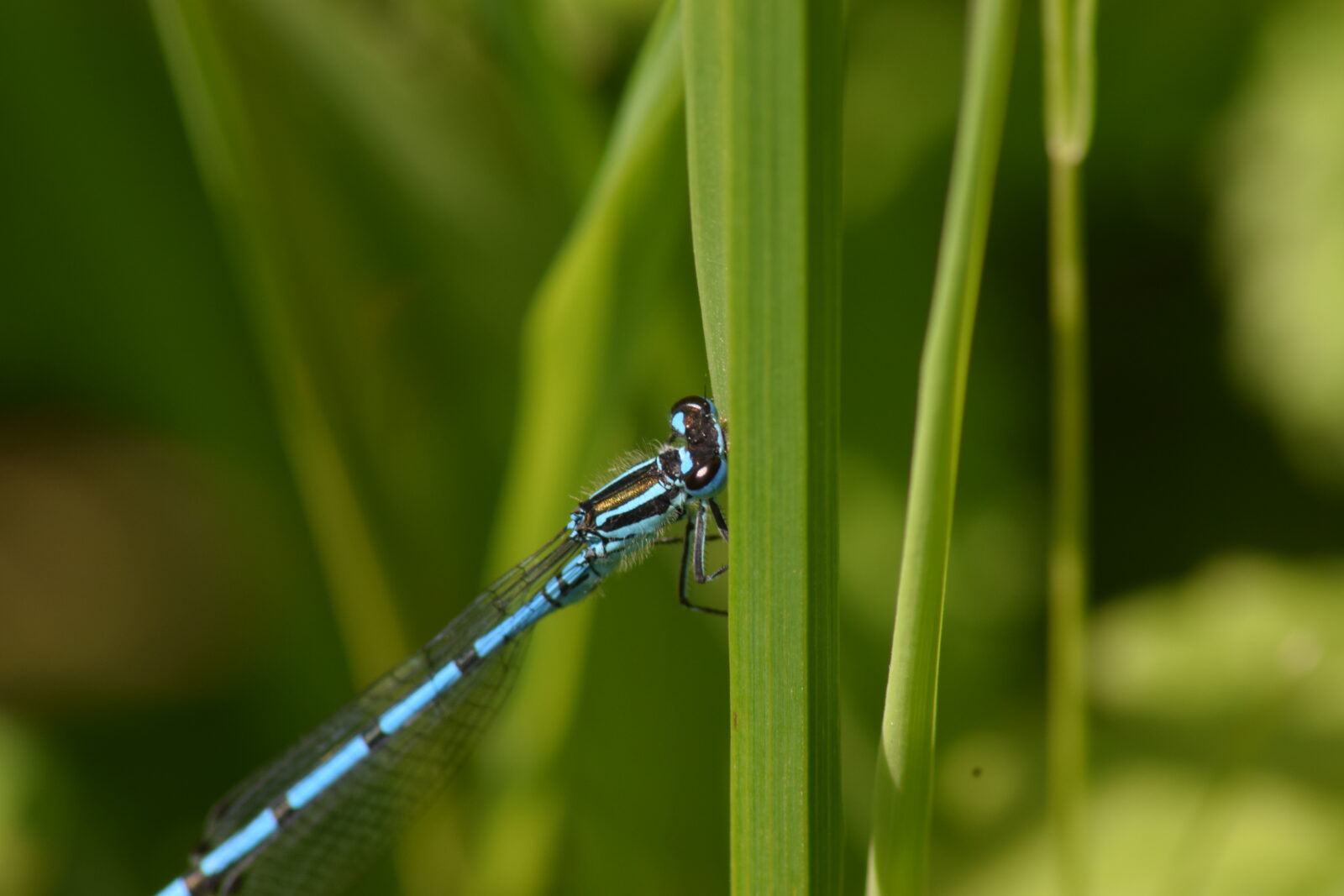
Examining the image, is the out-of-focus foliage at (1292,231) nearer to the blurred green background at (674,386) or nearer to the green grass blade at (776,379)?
the blurred green background at (674,386)

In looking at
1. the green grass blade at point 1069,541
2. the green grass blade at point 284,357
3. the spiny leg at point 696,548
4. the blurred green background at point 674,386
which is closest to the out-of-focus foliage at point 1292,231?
the blurred green background at point 674,386

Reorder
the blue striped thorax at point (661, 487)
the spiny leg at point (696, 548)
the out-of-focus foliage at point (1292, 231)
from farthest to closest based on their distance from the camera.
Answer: the out-of-focus foliage at point (1292, 231) < the spiny leg at point (696, 548) < the blue striped thorax at point (661, 487)

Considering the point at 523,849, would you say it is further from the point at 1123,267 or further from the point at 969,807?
the point at 1123,267

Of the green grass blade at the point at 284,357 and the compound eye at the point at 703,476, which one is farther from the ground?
the green grass blade at the point at 284,357

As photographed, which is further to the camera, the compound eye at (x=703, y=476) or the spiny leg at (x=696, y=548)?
the spiny leg at (x=696, y=548)

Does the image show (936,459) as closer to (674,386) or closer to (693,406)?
(693,406)

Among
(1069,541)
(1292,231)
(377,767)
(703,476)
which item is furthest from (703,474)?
(1292,231)
